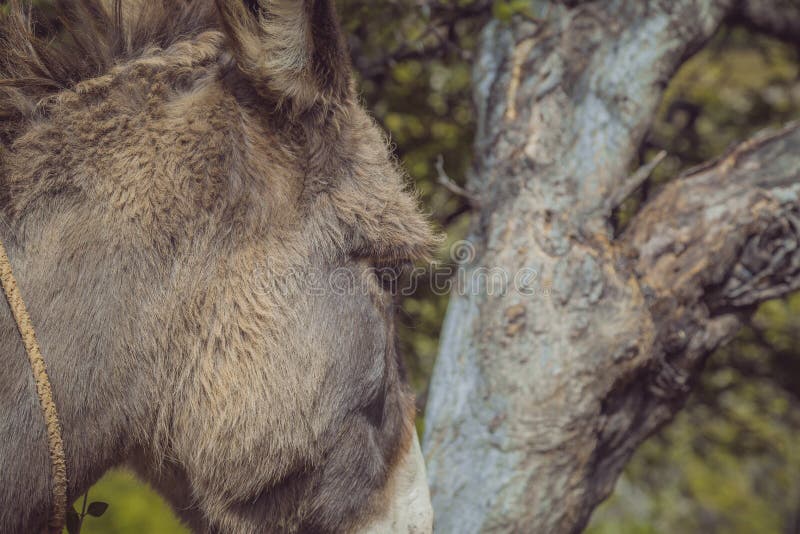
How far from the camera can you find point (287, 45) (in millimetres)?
1494

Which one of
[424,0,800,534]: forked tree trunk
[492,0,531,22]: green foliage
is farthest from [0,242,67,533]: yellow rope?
[492,0,531,22]: green foliage

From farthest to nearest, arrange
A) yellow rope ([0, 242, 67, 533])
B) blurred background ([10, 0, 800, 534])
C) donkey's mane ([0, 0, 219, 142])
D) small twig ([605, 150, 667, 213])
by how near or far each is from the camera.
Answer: blurred background ([10, 0, 800, 534]) → small twig ([605, 150, 667, 213]) → donkey's mane ([0, 0, 219, 142]) → yellow rope ([0, 242, 67, 533])

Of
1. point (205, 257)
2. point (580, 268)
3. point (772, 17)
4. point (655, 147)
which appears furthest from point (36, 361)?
point (772, 17)

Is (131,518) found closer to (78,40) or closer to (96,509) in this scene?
(96,509)

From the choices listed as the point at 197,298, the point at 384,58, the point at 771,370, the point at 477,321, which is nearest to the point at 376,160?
the point at 197,298

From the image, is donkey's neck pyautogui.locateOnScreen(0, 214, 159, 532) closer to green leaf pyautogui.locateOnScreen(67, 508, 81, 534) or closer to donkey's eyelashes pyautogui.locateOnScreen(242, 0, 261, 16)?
green leaf pyautogui.locateOnScreen(67, 508, 81, 534)

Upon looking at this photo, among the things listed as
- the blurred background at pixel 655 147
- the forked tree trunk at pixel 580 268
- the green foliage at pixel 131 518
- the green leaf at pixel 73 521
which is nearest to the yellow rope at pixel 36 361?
the green leaf at pixel 73 521

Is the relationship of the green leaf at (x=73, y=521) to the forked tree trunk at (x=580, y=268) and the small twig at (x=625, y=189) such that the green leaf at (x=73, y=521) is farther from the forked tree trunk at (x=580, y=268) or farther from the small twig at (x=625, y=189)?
the small twig at (x=625, y=189)

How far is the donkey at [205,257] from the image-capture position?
148 cm

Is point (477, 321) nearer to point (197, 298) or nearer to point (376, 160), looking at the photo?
point (376, 160)

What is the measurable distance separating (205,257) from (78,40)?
57cm

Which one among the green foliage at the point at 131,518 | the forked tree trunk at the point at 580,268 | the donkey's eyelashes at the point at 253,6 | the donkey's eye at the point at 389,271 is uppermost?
the donkey's eyelashes at the point at 253,6

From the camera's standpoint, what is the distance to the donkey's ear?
1.47m

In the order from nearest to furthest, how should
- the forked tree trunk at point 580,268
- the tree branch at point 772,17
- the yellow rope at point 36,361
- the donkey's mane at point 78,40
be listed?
the yellow rope at point 36,361
the donkey's mane at point 78,40
the forked tree trunk at point 580,268
the tree branch at point 772,17
